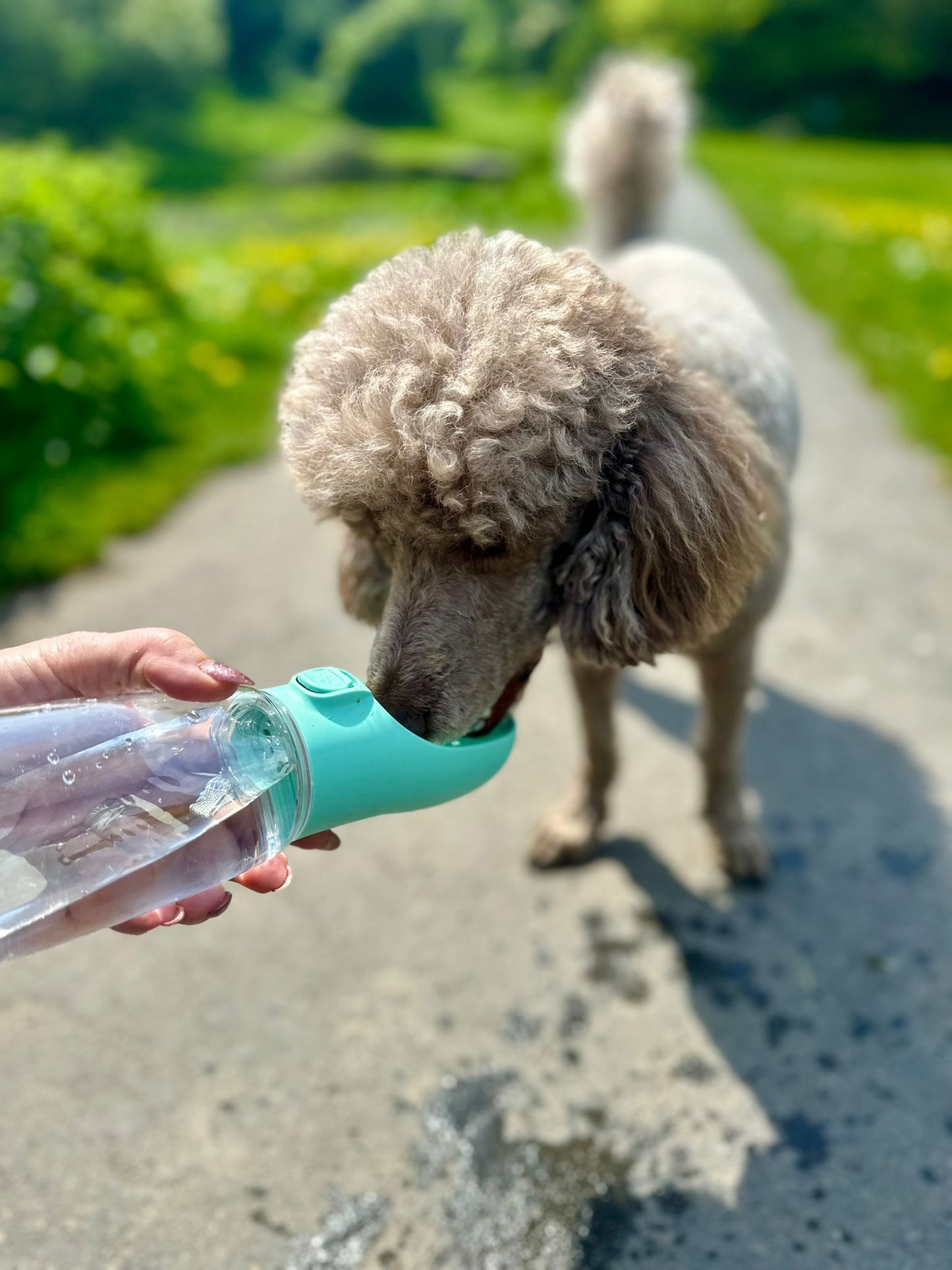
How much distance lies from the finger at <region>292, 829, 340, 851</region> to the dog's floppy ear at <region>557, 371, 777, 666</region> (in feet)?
1.89

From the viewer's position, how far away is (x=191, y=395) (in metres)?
5.72

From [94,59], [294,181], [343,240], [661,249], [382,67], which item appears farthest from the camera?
[382,67]

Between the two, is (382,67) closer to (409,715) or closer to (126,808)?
(409,715)

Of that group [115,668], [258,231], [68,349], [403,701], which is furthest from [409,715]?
[258,231]

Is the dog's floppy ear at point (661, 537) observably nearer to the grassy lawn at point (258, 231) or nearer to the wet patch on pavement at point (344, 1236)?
the wet patch on pavement at point (344, 1236)

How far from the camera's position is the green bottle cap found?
1.53 metres

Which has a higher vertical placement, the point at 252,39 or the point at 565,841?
the point at 252,39

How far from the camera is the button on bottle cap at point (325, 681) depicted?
5.16 ft

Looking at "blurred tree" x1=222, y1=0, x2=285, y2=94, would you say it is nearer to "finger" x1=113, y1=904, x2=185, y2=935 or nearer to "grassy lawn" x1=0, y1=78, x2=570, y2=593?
"grassy lawn" x1=0, y1=78, x2=570, y2=593

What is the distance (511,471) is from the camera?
1581 millimetres

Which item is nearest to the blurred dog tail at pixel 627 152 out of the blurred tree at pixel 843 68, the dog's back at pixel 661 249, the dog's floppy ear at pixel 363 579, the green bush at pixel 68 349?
the dog's back at pixel 661 249

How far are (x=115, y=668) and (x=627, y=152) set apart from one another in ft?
9.78

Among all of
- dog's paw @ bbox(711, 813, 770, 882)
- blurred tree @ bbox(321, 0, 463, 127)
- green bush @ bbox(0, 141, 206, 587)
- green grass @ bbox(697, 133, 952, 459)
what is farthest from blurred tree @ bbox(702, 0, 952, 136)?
dog's paw @ bbox(711, 813, 770, 882)

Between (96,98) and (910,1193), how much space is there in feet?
93.0
